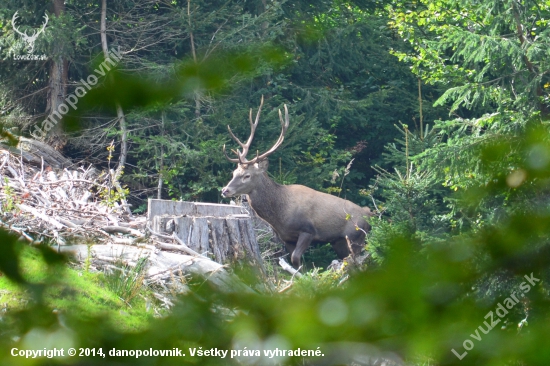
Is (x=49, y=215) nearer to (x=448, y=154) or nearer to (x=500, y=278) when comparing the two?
(x=448, y=154)

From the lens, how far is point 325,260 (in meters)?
12.0

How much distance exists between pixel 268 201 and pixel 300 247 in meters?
0.84

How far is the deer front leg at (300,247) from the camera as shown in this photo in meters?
10.6

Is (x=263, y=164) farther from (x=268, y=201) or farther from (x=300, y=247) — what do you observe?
(x=300, y=247)

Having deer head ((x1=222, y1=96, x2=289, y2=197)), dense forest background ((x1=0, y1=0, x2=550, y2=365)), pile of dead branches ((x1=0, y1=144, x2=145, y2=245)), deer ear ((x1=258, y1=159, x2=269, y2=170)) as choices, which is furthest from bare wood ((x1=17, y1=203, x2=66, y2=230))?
deer ear ((x1=258, y1=159, x2=269, y2=170))

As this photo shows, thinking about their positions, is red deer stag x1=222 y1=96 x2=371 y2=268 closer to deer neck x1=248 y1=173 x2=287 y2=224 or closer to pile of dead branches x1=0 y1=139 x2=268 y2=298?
deer neck x1=248 y1=173 x2=287 y2=224

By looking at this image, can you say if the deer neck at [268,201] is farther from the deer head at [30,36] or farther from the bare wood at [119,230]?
the deer head at [30,36]

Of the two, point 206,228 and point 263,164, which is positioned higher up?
point 206,228

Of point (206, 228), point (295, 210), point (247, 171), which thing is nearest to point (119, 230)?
point (206, 228)

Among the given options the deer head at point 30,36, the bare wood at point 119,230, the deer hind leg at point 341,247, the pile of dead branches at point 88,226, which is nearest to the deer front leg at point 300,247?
the deer hind leg at point 341,247

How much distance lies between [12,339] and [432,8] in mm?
9748

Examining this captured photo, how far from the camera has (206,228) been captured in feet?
26.6

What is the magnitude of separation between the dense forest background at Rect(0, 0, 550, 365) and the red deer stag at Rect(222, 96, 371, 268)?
2.43 ft

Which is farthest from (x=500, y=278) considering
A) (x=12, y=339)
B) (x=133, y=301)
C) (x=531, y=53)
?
(x=531, y=53)
